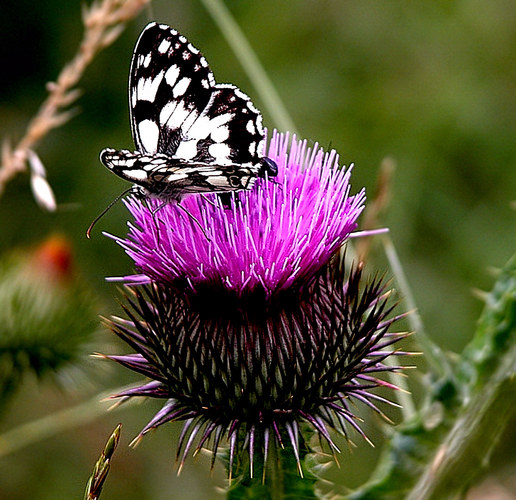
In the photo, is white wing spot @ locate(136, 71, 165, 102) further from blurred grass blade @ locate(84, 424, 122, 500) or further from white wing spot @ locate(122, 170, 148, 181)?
blurred grass blade @ locate(84, 424, 122, 500)

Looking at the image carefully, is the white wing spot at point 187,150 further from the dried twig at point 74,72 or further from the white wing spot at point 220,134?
the dried twig at point 74,72

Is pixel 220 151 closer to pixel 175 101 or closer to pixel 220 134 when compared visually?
pixel 220 134

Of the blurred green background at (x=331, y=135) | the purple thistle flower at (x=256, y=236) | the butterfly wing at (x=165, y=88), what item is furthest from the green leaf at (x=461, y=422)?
the blurred green background at (x=331, y=135)

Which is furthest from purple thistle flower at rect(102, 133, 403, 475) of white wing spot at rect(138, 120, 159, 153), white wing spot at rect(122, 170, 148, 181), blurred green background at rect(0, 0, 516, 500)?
blurred green background at rect(0, 0, 516, 500)

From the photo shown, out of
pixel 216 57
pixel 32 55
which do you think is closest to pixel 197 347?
pixel 216 57

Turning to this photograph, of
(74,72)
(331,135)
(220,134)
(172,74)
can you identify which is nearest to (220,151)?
(220,134)
